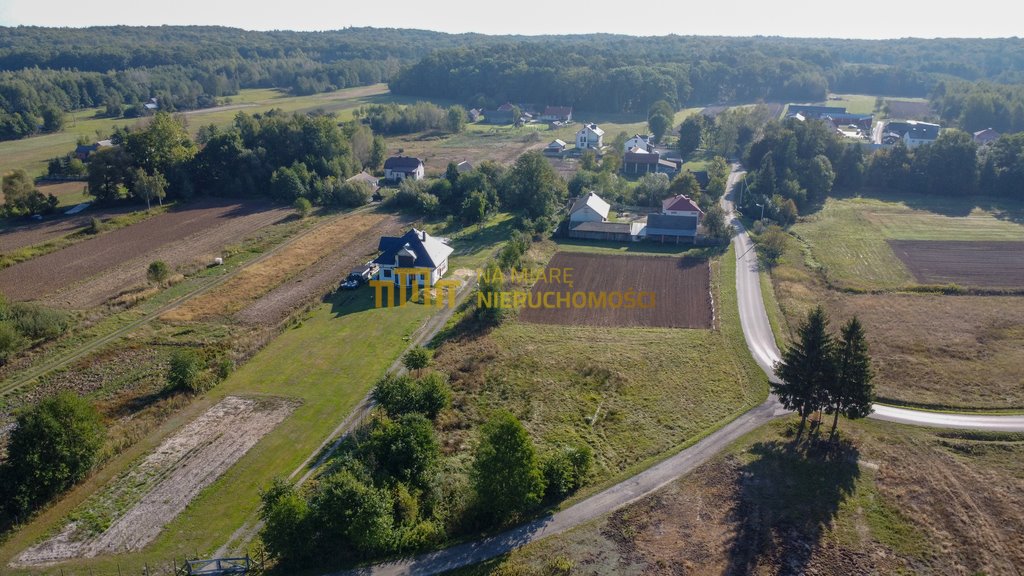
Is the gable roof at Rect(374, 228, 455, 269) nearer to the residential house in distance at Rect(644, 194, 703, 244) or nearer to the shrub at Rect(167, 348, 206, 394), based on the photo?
the shrub at Rect(167, 348, 206, 394)

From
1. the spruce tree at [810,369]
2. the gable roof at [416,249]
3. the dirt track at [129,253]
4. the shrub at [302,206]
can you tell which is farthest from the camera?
the shrub at [302,206]

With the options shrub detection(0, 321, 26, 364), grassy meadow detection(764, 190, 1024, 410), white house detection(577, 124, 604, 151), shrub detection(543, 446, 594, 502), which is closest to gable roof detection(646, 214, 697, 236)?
grassy meadow detection(764, 190, 1024, 410)

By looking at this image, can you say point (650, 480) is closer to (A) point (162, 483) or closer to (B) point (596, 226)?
(A) point (162, 483)

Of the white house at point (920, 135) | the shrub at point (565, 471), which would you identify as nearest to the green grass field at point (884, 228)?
the white house at point (920, 135)

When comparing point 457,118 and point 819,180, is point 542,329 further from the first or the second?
point 457,118

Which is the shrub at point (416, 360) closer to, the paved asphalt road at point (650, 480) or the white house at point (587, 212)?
the paved asphalt road at point (650, 480)

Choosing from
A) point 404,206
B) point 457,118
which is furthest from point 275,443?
point 457,118
